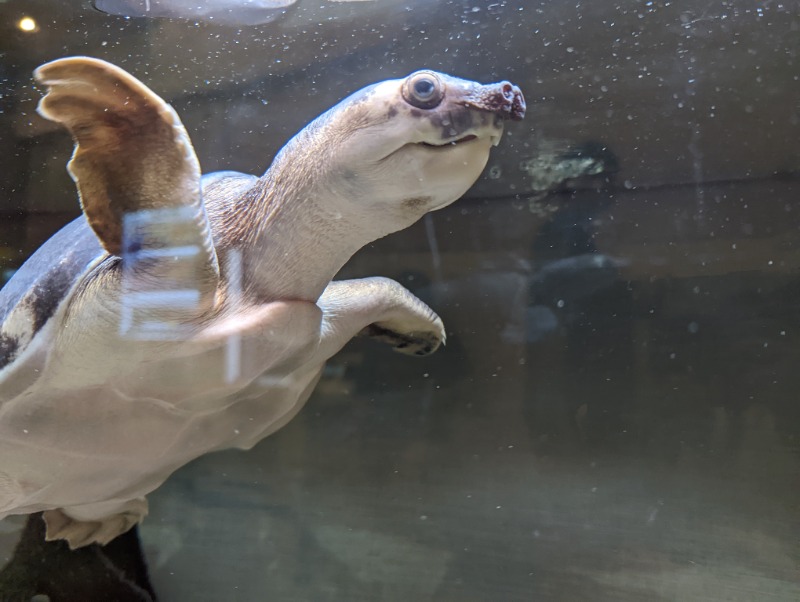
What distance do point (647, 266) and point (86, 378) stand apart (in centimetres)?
193

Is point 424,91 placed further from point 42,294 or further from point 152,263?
point 42,294

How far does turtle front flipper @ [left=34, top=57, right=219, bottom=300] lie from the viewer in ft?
2.92

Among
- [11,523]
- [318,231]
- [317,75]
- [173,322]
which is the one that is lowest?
[11,523]

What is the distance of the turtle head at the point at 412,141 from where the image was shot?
99 cm

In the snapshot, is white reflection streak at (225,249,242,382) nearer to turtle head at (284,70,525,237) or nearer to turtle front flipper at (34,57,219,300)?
turtle front flipper at (34,57,219,300)

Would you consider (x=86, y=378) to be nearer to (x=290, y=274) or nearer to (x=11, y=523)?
(x=290, y=274)

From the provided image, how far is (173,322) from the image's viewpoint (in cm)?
110

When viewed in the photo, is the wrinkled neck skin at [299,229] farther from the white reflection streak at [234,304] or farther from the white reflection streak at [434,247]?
the white reflection streak at [434,247]

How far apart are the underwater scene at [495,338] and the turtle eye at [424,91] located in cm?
66

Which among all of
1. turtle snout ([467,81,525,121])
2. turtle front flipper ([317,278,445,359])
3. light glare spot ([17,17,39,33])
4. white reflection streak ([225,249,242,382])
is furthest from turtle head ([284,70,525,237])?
light glare spot ([17,17,39,33])

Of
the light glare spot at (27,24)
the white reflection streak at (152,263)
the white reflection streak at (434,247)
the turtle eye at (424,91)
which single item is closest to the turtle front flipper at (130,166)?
the white reflection streak at (152,263)

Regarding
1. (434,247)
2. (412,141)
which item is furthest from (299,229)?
(434,247)

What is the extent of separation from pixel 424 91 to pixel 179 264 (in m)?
0.56

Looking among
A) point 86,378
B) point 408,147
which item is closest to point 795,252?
point 408,147
